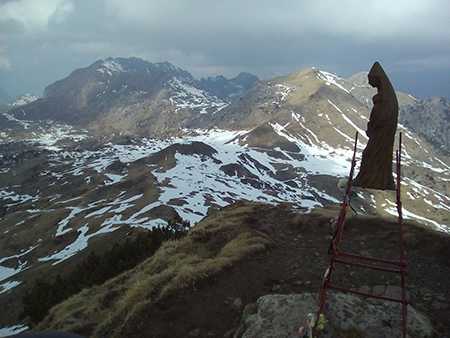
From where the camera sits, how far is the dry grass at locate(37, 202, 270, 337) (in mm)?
11753

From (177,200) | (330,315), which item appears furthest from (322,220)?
(177,200)

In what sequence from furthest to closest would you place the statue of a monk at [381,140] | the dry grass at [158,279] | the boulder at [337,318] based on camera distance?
1. the dry grass at [158,279]
2. the boulder at [337,318]
3. the statue of a monk at [381,140]

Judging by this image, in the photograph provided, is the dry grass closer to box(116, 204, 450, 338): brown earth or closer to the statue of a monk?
box(116, 204, 450, 338): brown earth

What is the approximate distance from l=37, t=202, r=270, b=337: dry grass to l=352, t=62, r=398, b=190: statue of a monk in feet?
25.7

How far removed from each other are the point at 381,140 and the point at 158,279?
1038cm

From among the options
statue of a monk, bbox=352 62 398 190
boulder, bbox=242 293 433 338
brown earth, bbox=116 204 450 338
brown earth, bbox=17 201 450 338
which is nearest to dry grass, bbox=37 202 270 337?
brown earth, bbox=17 201 450 338

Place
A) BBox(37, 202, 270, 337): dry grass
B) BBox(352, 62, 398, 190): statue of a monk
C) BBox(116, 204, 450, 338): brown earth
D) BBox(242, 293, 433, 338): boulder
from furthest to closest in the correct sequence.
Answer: BBox(37, 202, 270, 337): dry grass → BBox(116, 204, 450, 338): brown earth → BBox(242, 293, 433, 338): boulder → BBox(352, 62, 398, 190): statue of a monk

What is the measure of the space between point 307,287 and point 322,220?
7.68 metres

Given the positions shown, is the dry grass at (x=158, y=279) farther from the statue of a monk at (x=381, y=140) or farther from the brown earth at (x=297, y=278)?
the statue of a monk at (x=381, y=140)

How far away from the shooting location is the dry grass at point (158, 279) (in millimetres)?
11753

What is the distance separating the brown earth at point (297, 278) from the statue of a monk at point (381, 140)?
5920mm

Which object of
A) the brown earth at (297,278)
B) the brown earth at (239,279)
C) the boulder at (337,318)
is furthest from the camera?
the brown earth at (239,279)

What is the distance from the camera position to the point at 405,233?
1641cm

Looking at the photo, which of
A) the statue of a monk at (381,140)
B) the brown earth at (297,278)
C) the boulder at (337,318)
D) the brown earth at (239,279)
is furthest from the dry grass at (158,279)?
the statue of a monk at (381,140)
